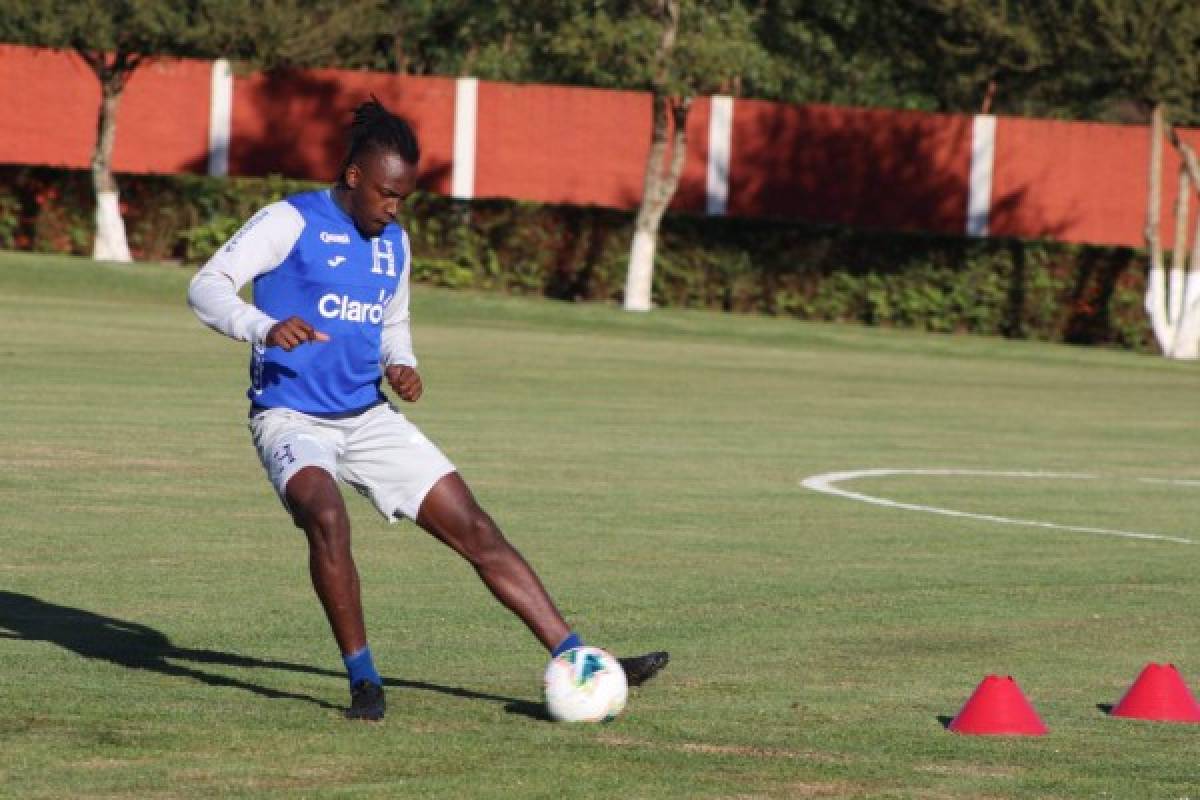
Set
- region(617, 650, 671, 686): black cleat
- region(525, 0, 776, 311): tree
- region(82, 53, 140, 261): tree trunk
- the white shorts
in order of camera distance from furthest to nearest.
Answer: region(82, 53, 140, 261): tree trunk → region(525, 0, 776, 311): tree → region(617, 650, 671, 686): black cleat → the white shorts

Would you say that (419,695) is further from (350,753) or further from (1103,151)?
(1103,151)

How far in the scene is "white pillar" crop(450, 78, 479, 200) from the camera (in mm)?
47625

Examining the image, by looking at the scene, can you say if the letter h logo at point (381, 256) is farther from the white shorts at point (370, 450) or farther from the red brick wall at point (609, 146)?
the red brick wall at point (609, 146)

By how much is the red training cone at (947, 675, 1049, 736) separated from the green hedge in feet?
105

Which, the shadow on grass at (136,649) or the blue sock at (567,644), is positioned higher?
the blue sock at (567,644)

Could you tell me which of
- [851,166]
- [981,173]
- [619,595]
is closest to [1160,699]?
[619,595]

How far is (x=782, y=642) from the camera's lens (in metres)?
11.6

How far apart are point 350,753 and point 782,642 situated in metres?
3.66

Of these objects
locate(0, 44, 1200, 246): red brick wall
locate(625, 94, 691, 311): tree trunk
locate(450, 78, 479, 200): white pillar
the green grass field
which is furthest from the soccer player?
locate(450, 78, 479, 200): white pillar

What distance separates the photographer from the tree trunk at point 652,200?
41281 millimetres

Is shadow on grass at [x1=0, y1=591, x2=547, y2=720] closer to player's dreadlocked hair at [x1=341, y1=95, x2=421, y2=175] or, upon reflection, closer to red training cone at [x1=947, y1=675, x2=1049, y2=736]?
red training cone at [x1=947, y1=675, x2=1049, y2=736]

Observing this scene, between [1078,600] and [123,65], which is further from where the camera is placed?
[123,65]

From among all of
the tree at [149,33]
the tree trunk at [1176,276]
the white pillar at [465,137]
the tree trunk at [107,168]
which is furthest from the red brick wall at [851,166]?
the tree trunk at [107,168]

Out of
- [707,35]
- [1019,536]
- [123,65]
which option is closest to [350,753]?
[1019,536]
